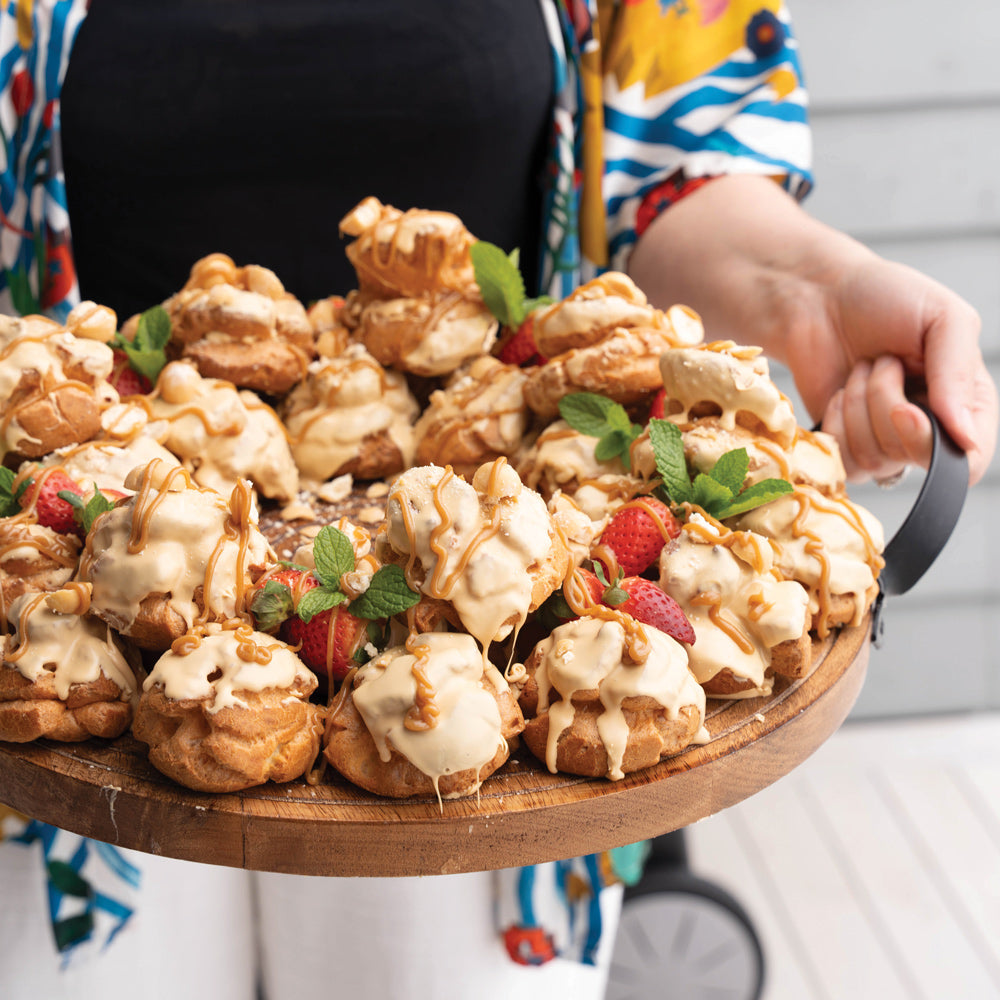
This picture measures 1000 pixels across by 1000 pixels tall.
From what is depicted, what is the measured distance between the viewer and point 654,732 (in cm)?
87

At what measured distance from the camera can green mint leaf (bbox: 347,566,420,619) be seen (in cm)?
89

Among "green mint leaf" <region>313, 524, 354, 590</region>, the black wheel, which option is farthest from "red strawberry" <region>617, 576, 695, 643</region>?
the black wheel

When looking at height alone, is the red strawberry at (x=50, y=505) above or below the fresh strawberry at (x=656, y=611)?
above

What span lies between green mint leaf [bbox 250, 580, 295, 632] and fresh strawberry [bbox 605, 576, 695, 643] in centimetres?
28

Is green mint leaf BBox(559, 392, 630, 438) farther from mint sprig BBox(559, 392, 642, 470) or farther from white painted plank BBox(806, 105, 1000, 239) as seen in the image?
white painted plank BBox(806, 105, 1000, 239)

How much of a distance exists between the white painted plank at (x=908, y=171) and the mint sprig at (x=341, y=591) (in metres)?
2.15

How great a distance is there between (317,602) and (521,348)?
0.56 m

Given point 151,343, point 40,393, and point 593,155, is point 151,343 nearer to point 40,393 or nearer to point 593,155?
point 40,393

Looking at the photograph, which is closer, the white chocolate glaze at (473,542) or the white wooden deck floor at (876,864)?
the white chocolate glaze at (473,542)

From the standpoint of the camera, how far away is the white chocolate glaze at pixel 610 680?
34.1 inches

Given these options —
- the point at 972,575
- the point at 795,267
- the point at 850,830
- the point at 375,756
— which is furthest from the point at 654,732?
the point at 972,575

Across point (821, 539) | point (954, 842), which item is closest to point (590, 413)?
point (821, 539)

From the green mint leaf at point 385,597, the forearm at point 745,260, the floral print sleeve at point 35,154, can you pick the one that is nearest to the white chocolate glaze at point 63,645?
the green mint leaf at point 385,597

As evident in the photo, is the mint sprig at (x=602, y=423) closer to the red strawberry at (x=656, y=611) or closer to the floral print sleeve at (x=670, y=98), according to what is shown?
the red strawberry at (x=656, y=611)
